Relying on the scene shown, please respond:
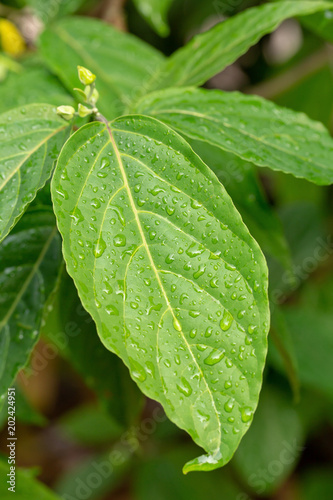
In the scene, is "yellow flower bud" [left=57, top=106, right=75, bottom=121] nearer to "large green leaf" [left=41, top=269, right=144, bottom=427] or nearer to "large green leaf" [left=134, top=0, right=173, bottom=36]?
"large green leaf" [left=41, top=269, right=144, bottom=427]

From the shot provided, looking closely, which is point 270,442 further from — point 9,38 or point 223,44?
point 9,38

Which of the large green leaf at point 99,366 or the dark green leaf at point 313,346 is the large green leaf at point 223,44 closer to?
the large green leaf at point 99,366

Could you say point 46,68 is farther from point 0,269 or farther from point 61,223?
point 61,223

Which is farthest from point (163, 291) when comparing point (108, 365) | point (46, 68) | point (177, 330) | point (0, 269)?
point (46, 68)

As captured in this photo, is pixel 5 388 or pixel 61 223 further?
pixel 5 388

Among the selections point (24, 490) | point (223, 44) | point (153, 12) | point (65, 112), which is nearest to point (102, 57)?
point (153, 12)
